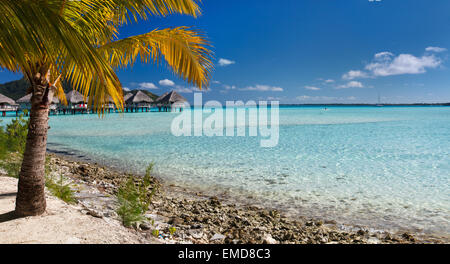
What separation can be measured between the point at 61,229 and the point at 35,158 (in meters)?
0.83

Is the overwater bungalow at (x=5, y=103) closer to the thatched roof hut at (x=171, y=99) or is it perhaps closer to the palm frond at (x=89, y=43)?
the thatched roof hut at (x=171, y=99)

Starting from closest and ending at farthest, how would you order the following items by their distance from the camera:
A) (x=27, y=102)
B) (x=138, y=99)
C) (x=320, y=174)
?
(x=320, y=174) < (x=27, y=102) < (x=138, y=99)

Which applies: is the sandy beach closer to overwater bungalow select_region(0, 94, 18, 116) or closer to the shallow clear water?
the shallow clear water

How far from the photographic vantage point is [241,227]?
165 inches

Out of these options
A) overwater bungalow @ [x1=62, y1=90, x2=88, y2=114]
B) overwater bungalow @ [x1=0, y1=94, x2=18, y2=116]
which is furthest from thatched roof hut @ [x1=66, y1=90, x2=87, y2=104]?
overwater bungalow @ [x1=0, y1=94, x2=18, y2=116]

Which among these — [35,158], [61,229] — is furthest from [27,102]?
[61,229]

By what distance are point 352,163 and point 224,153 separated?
485 centimetres

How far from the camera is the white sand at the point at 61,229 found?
2.82 m

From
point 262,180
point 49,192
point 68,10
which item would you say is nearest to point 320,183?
point 262,180

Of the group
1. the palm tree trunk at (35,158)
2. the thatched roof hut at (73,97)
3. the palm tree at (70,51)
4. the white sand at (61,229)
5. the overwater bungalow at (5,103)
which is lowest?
the white sand at (61,229)

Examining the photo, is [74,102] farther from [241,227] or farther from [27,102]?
[241,227]

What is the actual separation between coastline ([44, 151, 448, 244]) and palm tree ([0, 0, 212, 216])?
151 centimetres

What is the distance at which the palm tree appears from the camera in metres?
2.09

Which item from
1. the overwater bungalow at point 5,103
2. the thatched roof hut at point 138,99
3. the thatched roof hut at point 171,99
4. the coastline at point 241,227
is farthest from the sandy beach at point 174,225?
the thatched roof hut at point 138,99
